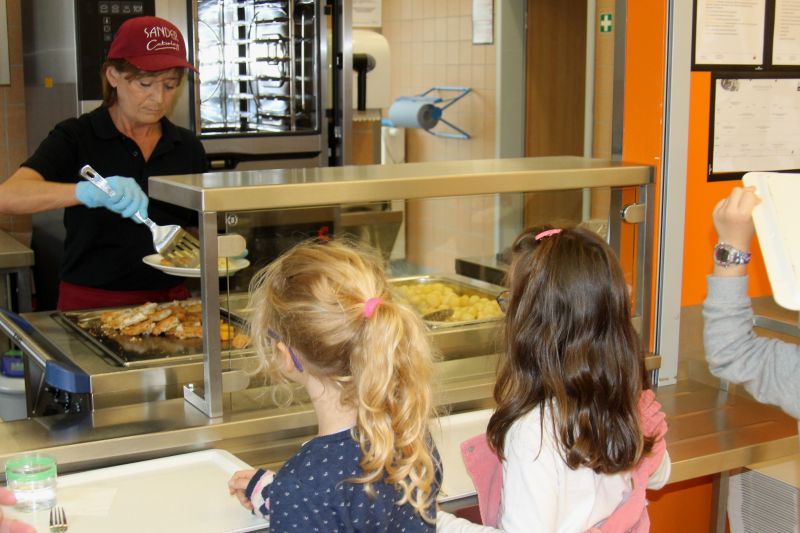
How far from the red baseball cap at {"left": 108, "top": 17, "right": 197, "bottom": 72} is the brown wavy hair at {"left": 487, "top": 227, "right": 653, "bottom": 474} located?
51.1 inches

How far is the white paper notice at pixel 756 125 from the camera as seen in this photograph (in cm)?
245

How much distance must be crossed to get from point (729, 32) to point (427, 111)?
268cm

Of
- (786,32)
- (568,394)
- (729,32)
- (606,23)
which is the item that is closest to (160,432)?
(568,394)

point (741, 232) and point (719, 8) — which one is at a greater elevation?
point (719, 8)

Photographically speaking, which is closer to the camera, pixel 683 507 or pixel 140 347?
pixel 140 347

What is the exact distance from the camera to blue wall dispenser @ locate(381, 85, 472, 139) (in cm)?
500

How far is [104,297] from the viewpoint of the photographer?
2545mm

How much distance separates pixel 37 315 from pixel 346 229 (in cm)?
76

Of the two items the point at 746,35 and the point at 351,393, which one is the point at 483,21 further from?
the point at 351,393

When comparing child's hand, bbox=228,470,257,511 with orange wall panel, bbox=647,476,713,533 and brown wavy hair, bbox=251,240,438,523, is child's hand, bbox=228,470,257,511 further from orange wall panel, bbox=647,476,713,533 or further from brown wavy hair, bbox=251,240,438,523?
orange wall panel, bbox=647,476,713,533

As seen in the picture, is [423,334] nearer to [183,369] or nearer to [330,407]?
[330,407]

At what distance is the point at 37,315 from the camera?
2.21 meters

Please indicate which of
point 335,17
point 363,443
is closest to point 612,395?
point 363,443

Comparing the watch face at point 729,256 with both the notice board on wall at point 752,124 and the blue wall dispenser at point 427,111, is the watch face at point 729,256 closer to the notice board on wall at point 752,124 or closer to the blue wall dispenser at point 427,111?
the notice board on wall at point 752,124
